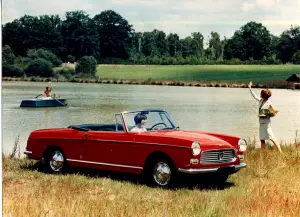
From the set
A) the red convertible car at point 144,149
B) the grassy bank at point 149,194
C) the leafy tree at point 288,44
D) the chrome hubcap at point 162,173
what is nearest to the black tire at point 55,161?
the red convertible car at point 144,149

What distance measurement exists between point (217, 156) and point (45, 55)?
184 feet

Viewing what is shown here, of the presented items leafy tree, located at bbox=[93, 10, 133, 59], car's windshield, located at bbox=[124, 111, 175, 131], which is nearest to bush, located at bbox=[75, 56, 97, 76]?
leafy tree, located at bbox=[93, 10, 133, 59]

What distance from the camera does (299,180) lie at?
29.1 feet

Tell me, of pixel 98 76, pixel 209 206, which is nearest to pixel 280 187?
pixel 209 206

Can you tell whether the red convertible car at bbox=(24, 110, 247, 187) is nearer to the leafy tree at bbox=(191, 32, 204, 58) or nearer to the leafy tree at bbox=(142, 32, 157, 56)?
the leafy tree at bbox=(191, 32, 204, 58)

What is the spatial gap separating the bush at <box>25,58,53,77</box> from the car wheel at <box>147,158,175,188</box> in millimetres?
52487

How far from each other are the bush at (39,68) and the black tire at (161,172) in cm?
5246

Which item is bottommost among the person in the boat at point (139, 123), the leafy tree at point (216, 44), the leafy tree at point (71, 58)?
the person in the boat at point (139, 123)

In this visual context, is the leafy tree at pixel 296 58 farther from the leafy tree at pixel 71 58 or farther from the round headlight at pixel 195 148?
the round headlight at pixel 195 148

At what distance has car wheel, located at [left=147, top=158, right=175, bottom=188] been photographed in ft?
28.5

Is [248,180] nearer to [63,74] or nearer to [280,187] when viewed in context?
[280,187]

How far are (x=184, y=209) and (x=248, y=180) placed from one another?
3190mm

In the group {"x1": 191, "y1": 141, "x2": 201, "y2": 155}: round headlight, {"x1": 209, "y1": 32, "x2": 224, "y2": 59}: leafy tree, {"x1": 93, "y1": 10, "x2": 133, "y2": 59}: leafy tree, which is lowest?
{"x1": 191, "y1": 141, "x2": 201, "y2": 155}: round headlight

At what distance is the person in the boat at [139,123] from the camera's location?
927cm
